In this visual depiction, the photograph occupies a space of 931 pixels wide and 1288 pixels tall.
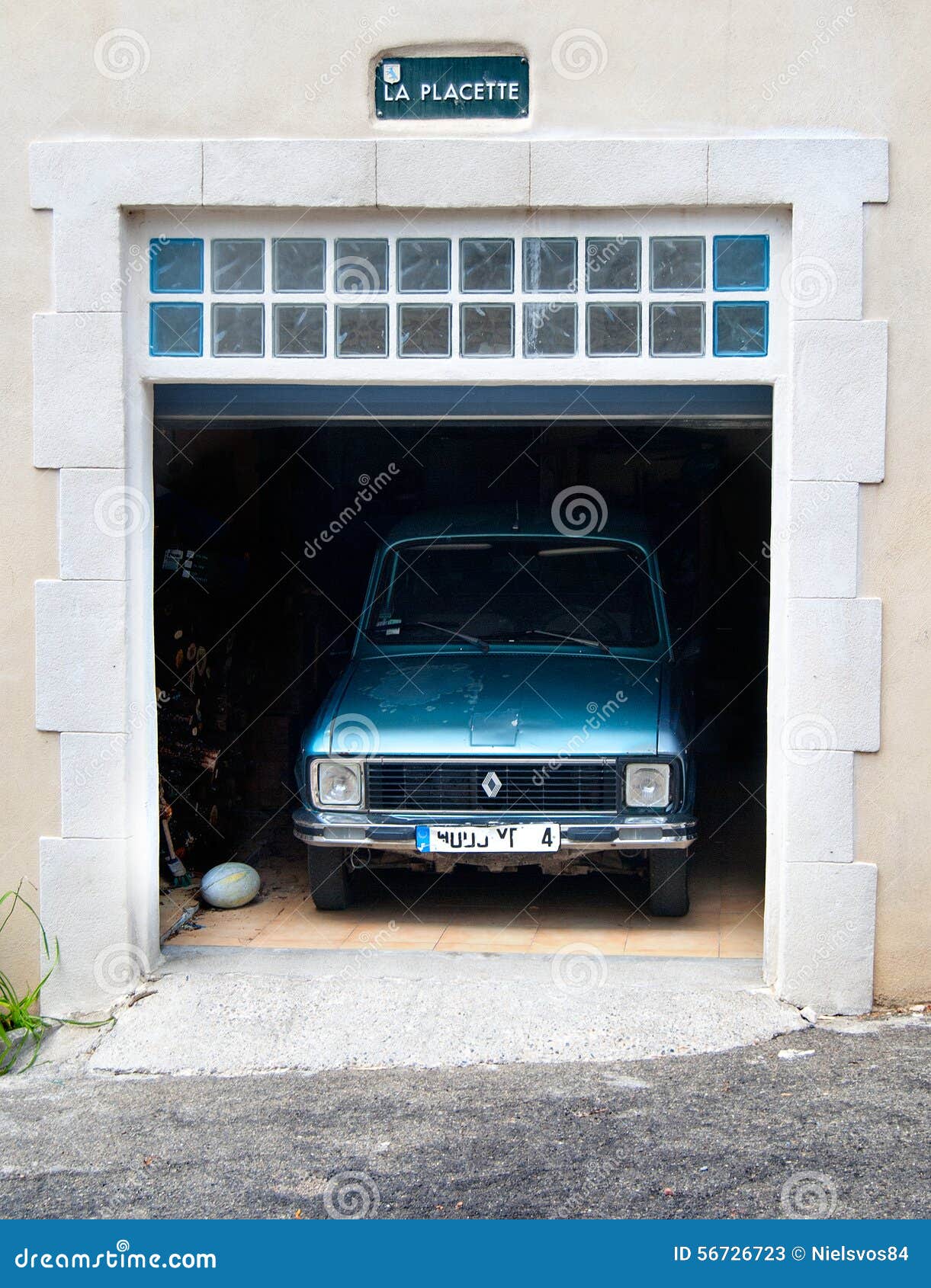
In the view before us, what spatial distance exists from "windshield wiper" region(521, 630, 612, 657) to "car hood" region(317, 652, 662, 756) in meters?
0.09

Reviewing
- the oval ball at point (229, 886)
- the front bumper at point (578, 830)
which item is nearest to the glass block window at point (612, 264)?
the front bumper at point (578, 830)

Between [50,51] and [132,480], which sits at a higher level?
[50,51]

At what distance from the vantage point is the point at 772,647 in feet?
18.5

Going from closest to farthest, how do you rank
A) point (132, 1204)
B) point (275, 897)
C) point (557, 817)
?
point (132, 1204), point (557, 817), point (275, 897)

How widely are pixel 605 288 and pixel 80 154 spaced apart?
2.20m

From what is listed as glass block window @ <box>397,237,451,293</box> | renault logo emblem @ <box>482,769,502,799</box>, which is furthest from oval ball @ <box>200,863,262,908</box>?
glass block window @ <box>397,237,451,293</box>

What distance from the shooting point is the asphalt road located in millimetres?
4039

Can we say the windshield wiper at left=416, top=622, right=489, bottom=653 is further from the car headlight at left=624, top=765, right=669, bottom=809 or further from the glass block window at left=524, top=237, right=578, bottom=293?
the glass block window at left=524, top=237, right=578, bottom=293

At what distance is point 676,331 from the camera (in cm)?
554

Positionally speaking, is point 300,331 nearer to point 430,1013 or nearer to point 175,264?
point 175,264

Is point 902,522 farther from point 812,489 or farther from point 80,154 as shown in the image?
point 80,154

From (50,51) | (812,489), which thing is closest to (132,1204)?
(812,489)

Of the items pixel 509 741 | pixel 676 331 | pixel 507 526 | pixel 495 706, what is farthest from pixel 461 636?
pixel 676 331

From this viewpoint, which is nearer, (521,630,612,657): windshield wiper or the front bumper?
the front bumper
